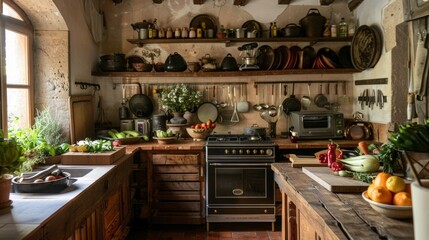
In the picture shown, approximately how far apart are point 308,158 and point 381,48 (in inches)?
78.2

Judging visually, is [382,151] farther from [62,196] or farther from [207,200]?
[207,200]

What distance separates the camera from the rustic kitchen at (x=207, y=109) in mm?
2086

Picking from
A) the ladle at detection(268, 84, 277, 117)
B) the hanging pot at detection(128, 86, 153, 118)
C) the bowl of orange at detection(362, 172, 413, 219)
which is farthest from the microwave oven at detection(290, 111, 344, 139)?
the bowl of orange at detection(362, 172, 413, 219)

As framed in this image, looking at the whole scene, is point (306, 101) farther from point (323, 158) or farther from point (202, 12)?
point (323, 158)

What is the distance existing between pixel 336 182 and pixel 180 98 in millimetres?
2598

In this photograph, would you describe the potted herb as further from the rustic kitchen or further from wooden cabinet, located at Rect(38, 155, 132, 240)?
wooden cabinet, located at Rect(38, 155, 132, 240)

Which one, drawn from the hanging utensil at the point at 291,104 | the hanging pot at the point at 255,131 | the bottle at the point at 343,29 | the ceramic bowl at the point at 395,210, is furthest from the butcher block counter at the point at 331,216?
the bottle at the point at 343,29

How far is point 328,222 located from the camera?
1398 mm

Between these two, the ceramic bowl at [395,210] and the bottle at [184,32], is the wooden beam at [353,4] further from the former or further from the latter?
the ceramic bowl at [395,210]

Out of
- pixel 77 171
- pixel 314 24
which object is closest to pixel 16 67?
pixel 77 171

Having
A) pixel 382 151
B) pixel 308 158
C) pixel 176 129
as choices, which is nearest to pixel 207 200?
A: pixel 176 129

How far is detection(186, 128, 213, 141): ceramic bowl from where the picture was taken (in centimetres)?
405

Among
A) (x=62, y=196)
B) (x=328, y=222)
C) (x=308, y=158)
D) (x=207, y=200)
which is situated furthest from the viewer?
(x=207, y=200)

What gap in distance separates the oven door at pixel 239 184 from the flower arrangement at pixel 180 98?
850 mm
